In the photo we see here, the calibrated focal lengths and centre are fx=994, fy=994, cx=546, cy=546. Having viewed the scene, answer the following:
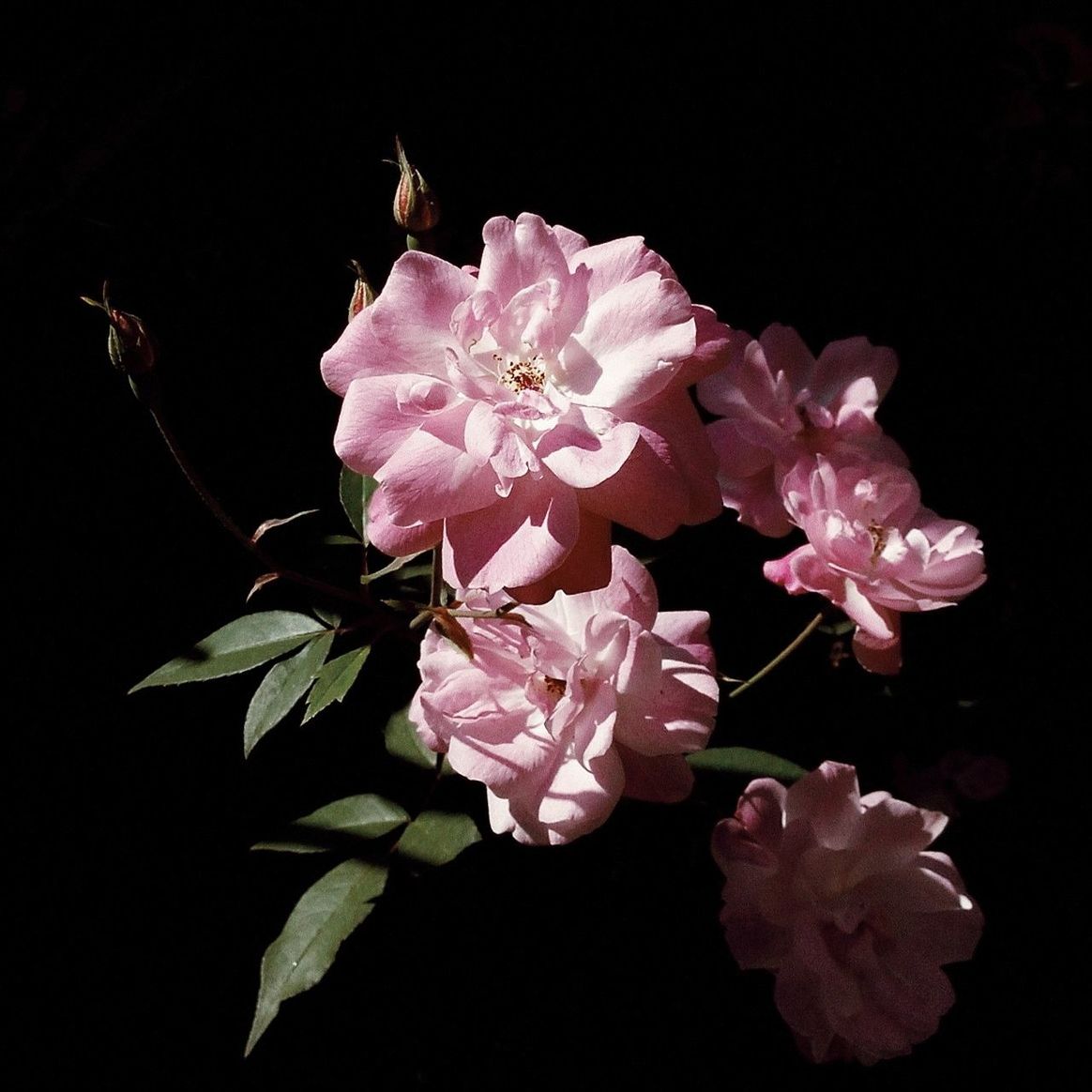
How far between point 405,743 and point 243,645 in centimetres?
13

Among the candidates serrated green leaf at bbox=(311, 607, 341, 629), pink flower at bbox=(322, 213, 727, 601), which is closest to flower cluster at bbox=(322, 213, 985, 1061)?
pink flower at bbox=(322, 213, 727, 601)

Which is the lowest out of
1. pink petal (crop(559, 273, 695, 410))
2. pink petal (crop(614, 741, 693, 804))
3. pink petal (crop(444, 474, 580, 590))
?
pink petal (crop(614, 741, 693, 804))

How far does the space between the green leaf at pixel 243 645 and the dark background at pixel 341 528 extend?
0.15 meters

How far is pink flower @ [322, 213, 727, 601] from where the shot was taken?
0.41 metres

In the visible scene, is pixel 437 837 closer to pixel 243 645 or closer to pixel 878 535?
pixel 243 645

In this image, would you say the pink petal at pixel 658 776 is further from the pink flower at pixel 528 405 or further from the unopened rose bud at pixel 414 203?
the unopened rose bud at pixel 414 203

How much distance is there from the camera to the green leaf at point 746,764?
707 millimetres

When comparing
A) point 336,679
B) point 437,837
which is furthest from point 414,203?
point 437,837

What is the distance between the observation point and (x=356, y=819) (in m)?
0.65

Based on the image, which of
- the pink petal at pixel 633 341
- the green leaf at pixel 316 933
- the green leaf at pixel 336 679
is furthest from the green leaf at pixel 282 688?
the pink petal at pixel 633 341

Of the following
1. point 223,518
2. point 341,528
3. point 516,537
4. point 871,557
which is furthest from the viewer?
point 341,528

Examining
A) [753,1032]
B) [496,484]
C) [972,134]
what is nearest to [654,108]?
[972,134]

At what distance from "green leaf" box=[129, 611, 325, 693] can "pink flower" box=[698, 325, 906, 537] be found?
285mm

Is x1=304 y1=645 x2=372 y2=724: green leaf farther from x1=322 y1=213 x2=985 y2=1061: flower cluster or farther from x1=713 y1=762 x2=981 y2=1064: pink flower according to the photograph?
x1=713 y1=762 x2=981 y2=1064: pink flower
